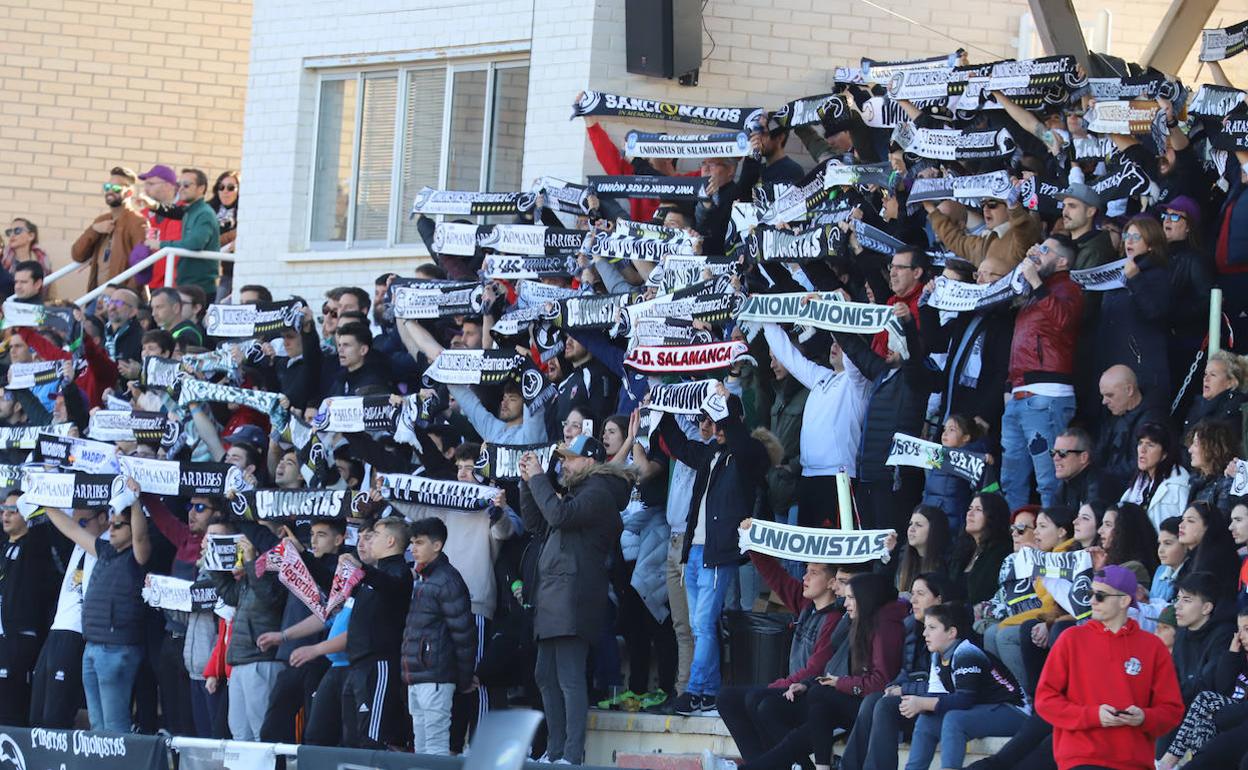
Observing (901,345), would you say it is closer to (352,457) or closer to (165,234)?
(352,457)

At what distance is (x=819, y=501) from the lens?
533 inches

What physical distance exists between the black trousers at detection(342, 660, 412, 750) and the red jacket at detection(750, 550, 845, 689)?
243cm

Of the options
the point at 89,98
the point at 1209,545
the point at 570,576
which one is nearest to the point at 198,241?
the point at 89,98

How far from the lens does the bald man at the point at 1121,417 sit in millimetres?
12070

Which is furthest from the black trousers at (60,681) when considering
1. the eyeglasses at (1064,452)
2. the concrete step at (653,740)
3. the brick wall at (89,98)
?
the brick wall at (89,98)

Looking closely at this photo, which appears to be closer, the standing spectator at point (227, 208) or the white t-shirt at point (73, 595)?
the white t-shirt at point (73, 595)

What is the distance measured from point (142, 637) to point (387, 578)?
9.65 ft

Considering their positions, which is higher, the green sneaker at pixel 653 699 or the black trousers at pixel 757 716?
the black trousers at pixel 757 716

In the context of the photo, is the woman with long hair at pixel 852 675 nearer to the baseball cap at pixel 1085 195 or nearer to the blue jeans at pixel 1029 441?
the blue jeans at pixel 1029 441

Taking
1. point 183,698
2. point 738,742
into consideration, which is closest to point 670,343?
point 738,742

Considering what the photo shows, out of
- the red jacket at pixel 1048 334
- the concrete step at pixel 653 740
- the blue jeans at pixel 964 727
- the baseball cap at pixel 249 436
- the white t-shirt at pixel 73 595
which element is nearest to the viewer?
the blue jeans at pixel 964 727

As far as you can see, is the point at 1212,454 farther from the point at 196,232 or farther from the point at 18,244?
the point at 18,244

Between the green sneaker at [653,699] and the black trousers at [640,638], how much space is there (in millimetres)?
67

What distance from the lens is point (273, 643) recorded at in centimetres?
1448
